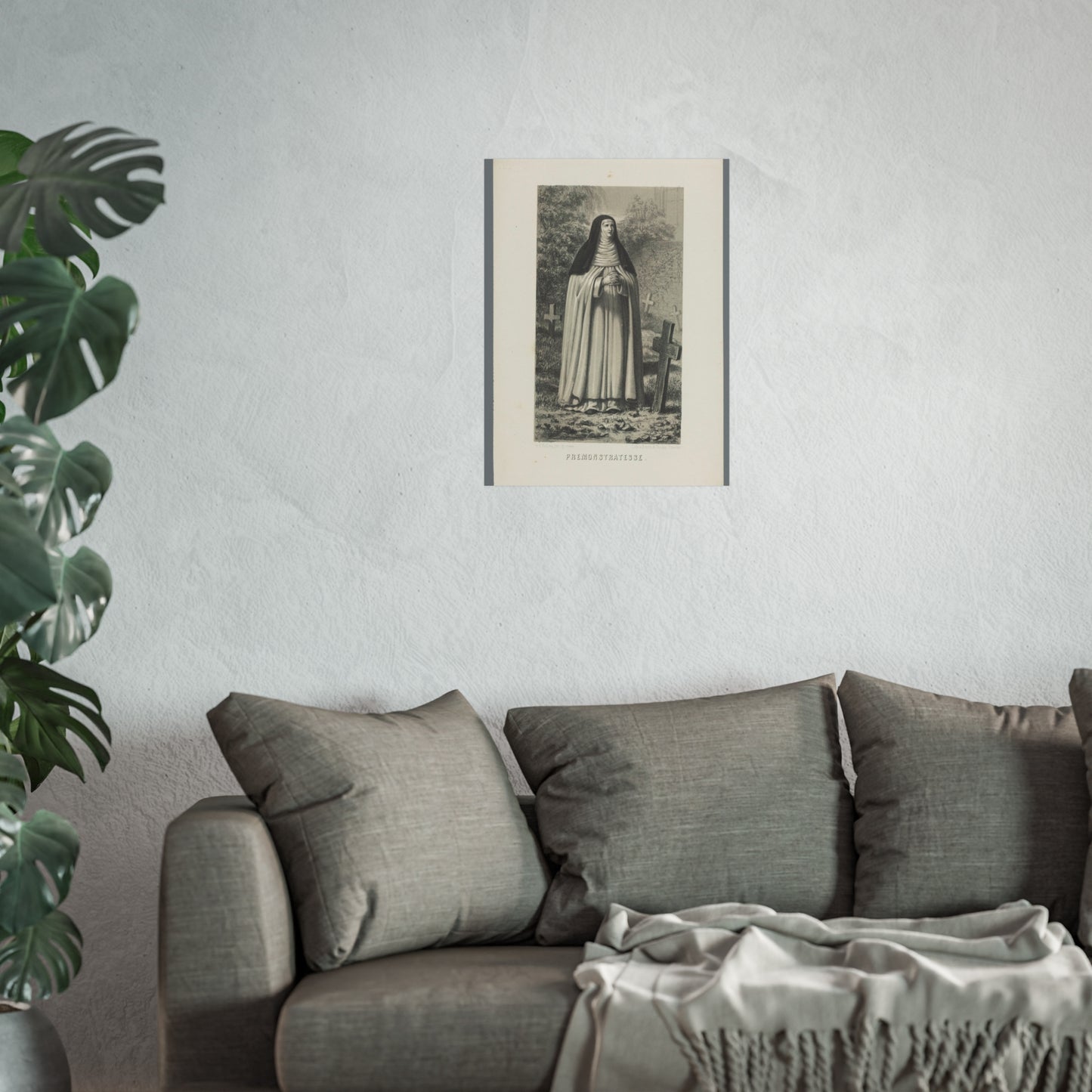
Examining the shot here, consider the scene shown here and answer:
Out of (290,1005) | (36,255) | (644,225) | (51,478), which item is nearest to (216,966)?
(290,1005)

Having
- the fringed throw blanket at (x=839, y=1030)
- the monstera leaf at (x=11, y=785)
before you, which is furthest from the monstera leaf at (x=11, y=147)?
the fringed throw blanket at (x=839, y=1030)

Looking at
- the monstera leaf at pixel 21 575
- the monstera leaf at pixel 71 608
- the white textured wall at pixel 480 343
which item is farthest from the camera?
the white textured wall at pixel 480 343

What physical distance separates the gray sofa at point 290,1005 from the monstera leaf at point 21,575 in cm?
50

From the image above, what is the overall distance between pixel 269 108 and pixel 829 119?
134 cm

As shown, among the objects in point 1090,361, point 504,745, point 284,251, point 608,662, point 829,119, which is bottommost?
point 504,745

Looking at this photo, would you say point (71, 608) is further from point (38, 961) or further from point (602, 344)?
point (602, 344)

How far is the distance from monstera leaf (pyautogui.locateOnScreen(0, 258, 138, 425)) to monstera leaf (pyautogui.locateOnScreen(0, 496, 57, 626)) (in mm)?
181

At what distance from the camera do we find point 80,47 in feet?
8.79

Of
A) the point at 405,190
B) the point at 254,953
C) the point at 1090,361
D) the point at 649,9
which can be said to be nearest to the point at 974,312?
the point at 1090,361

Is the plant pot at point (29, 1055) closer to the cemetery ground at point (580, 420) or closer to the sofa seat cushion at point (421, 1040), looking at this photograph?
the sofa seat cushion at point (421, 1040)

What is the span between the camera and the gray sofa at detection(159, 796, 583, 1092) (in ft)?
5.80

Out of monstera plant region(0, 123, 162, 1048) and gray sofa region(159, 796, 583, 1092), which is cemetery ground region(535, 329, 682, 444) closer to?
monstera plant region(0, 123, 162, 1048)

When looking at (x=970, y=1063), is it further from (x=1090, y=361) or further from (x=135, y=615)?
(x=135, y=615)

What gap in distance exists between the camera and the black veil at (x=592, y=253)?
270 centimetres
